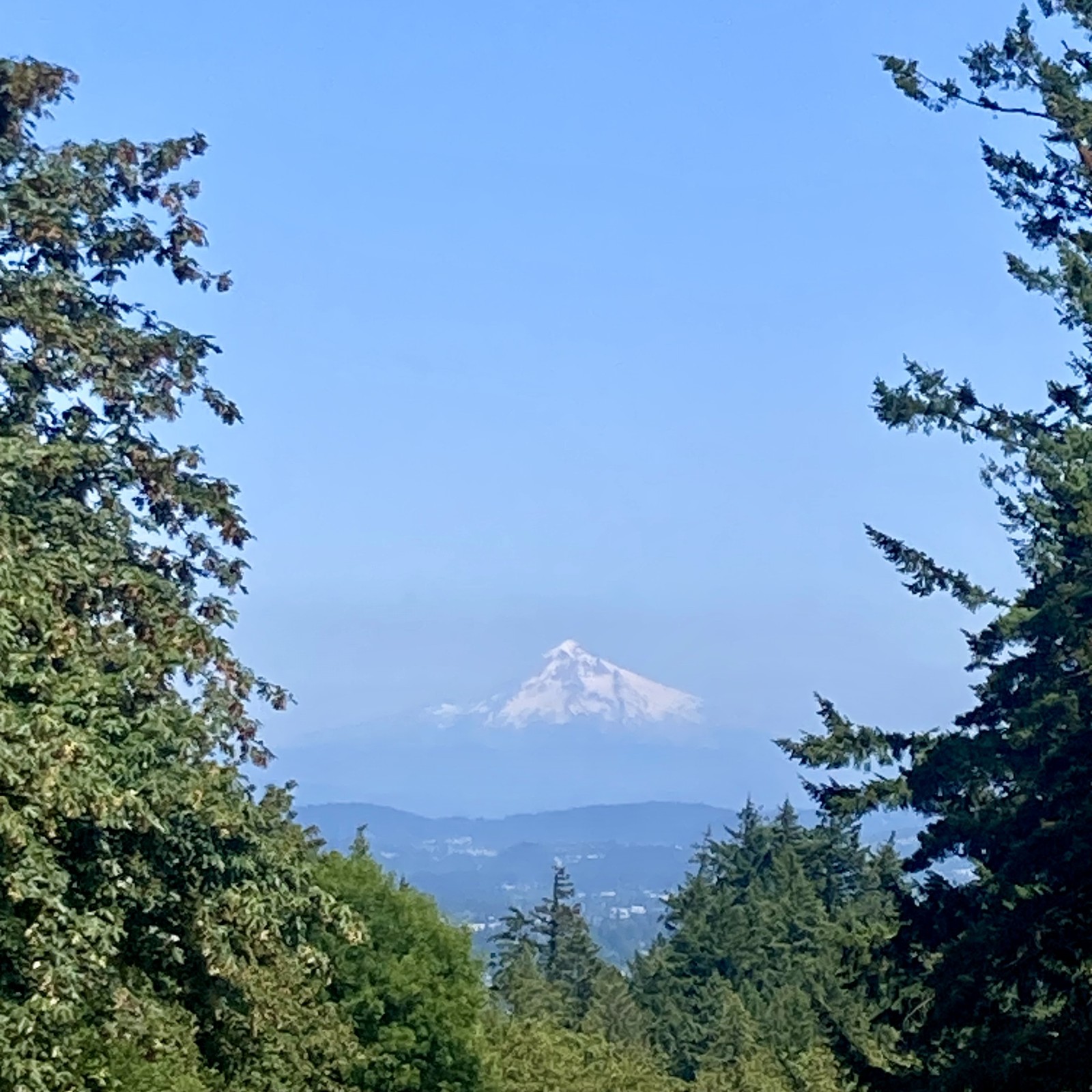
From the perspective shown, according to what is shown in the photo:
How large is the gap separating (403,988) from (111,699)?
27.0 m

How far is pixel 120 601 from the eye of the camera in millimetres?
15883

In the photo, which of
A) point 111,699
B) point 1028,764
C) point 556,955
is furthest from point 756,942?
point 111,699

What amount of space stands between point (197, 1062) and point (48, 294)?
1119 centimetres

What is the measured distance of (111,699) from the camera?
13.9 meters

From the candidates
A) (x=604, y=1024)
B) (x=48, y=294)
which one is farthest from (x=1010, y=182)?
(x=604, y=1024)

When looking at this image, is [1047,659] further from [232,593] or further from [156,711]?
[156,711]

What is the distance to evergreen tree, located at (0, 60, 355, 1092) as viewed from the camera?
40.2ft

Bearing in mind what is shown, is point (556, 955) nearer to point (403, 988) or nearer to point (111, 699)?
point (403, 988)

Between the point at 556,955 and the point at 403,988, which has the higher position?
the point at 556,955

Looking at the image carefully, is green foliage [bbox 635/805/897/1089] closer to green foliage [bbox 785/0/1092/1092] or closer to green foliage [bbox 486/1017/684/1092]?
green foliage [bbox 486/1017/684/1092]

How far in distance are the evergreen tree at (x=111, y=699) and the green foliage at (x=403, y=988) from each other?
20.0 metres

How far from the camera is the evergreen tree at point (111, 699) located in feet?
40.2

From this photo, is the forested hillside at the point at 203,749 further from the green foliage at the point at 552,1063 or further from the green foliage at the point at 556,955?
the green foliage at the point at 556,955

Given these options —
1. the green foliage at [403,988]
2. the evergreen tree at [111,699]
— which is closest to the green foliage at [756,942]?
the green foliage at [403,988]
